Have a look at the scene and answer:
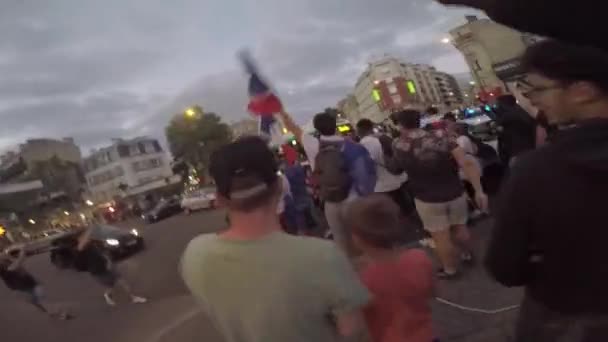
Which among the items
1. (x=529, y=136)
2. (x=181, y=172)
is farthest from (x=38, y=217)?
(x=181, y=172)

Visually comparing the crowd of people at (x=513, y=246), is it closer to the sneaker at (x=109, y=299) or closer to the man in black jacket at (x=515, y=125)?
the man in black jacket at (x=515, y=125)

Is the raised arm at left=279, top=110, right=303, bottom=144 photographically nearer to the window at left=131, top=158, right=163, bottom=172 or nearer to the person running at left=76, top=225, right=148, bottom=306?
the person running at left=76, top=225, right=148, bottom=306

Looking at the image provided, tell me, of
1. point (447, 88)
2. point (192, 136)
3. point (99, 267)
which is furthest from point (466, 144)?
point (447, 88)

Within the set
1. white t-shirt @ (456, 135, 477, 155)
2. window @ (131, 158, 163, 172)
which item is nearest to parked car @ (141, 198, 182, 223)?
white t-shirt @ (456, 135, 477, 155)

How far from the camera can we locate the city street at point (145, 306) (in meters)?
4.14

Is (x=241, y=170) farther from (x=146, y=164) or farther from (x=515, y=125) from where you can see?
(x=146, y=164)

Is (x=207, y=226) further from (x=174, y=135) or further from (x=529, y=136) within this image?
(x=174, y=135)

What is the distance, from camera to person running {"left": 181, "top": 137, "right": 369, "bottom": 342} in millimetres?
1503

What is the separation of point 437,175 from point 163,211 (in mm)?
12538

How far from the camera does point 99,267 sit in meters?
7.93

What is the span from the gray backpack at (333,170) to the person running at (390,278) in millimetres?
2236

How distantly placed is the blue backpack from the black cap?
2.83 metres

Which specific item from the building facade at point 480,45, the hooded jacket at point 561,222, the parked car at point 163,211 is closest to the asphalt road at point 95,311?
the hooded jacket at point 561,222

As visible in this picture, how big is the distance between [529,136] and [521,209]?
4.56 metres
